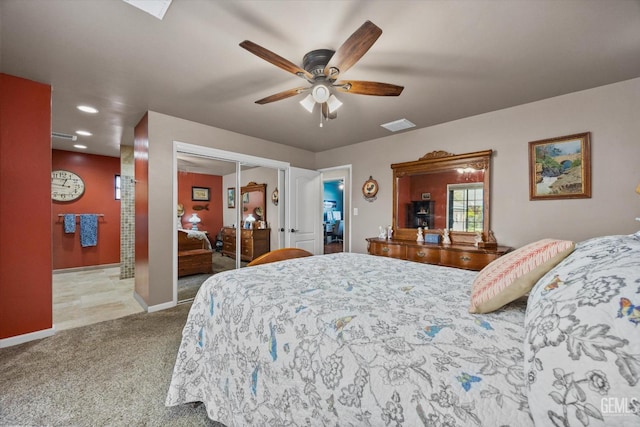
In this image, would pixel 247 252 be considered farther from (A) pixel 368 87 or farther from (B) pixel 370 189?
(A) pixel 368 87

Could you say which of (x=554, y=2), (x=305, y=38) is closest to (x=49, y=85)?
(x=305, y=38)

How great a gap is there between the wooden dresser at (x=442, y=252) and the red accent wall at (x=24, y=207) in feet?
12.6

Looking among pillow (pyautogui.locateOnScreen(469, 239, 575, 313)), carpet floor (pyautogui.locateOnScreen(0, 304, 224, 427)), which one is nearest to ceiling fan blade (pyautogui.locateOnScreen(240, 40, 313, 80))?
pillow (pyautogui.locateOnScreen(469, 239, 575, 313))

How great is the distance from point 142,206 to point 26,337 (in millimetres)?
1659

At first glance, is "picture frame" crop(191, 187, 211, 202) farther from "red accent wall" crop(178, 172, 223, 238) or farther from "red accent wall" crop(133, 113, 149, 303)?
"red accent wall" crop(133, 113, 149, 303)

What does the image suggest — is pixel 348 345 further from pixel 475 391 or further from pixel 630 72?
pixel 630 72

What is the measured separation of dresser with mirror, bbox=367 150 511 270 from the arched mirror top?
2.16 meters

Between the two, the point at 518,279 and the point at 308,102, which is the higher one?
the point at 308,102

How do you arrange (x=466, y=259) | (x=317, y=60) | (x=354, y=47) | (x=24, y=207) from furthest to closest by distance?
(x=466, y=259)
(x=24, y=207)
(x=317, y=60)
(x=354, y=47)

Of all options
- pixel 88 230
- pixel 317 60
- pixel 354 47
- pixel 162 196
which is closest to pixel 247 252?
pixel 162 196

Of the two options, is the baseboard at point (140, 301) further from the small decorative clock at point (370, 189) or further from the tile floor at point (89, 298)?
the small decorative clock at point (370, 189)

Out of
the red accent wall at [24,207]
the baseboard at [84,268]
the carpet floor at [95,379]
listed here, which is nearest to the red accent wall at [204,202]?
the red accent wall at [24,207]

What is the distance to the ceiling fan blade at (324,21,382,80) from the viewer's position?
4.51 feet

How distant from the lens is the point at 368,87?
6.49ft
